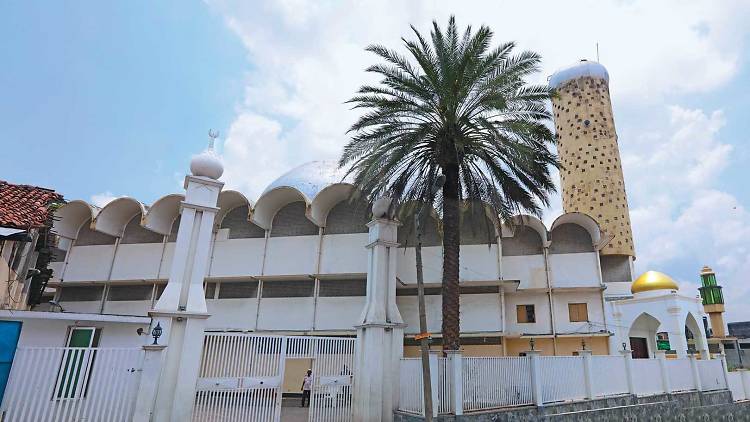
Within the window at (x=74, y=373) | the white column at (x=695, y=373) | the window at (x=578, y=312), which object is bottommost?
the window at (x=74, y=373)

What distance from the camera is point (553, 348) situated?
2270cm

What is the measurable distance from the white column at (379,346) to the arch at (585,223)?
13.8 m

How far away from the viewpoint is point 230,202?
24.1 m

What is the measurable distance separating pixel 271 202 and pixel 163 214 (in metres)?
6.44

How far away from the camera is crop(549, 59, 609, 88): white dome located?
121 feet

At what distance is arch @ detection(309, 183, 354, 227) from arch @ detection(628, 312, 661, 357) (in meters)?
19.4

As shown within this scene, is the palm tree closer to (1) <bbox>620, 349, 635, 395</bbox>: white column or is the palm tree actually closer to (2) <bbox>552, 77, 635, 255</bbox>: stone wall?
(1) <bbox>620, 349, 635, 395</bbox>: white column

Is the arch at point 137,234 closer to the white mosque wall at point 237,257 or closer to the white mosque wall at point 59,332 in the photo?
the white mosque wall at point 237,257

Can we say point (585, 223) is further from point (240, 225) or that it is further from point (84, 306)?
point (84, 306)

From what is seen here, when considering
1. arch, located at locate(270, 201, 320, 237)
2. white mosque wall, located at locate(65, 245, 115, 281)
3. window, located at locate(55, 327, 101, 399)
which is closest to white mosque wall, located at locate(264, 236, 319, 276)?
arch, located at locate(270, 201, 320, 237)

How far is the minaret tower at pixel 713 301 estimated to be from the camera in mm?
31641

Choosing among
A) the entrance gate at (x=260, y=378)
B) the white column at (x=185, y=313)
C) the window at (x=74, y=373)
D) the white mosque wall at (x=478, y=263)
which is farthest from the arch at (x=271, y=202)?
the window at (x=74, y=373)

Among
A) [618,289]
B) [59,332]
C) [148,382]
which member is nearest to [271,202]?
[59,332]

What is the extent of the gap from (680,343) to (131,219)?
31.2 m
